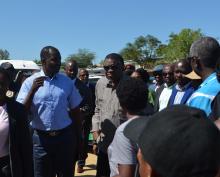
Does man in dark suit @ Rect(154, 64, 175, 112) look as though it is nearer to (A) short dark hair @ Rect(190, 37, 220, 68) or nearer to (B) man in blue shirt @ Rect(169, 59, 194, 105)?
(B) man in blue shirt @ Rect(169, 59, 194, 105)

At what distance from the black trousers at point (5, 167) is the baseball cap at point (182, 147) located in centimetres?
252

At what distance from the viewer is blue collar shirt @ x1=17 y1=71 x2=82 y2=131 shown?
4.27 meters

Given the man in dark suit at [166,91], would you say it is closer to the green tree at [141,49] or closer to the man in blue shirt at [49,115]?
the man in blue shirt at [49,115]

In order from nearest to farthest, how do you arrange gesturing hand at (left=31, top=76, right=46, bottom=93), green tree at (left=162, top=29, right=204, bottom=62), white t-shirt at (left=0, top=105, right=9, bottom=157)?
white t-shirt at (left=0, top=105, right=9, bottom=157) < gesturing hand at (left=31, top=76, right=46, bottom=93) < green tree at (left=162, top=29, right=204, bottom=62)

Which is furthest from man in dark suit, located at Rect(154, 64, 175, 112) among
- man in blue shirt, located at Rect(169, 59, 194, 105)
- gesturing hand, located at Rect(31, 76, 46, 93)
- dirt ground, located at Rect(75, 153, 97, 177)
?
dirt ground, located at Rect(75, 153, 97, 177)

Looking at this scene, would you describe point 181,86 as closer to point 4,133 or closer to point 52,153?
point 52,153

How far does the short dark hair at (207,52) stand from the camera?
9.57ft

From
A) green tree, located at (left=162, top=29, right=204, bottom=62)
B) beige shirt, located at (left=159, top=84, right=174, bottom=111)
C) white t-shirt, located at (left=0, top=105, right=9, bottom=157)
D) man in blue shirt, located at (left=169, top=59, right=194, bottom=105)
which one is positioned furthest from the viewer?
green tree, located at (left=162, top=29, right=204, bottom=62)

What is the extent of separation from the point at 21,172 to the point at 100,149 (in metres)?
1.11

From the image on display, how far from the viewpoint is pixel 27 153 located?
11.5 feet

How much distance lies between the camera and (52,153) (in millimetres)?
4344

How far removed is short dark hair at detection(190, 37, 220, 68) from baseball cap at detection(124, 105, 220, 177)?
6.00 feet

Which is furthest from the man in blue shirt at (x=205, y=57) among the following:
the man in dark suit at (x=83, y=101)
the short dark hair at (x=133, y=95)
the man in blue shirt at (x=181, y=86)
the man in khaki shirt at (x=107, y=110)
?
the man in dark suit at (x=83, y=101)

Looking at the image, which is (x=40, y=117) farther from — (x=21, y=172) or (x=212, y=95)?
(x=212, y=95)
